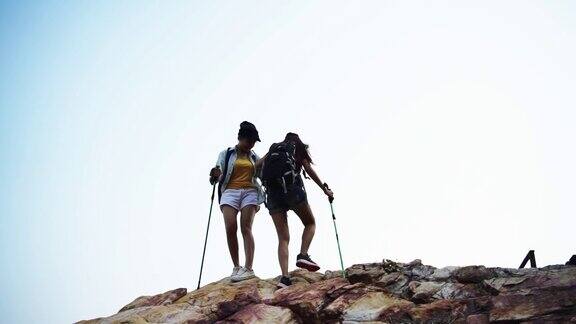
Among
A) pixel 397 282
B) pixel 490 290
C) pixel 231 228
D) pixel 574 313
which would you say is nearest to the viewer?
pixel 574 313

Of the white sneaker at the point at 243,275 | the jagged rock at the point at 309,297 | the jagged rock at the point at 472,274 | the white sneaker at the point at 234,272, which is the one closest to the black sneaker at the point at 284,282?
the jagged rock at the point at 309,297

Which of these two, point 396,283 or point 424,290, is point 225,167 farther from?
point 424,290

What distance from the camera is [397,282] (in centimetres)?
736

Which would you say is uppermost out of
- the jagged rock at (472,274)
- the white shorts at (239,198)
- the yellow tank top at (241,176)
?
the yellow tank top at (241,176)

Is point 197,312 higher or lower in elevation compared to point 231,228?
lower

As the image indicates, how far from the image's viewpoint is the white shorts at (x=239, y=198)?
8039mm

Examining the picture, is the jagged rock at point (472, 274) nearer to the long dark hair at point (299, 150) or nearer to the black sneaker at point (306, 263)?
the black sneaker at point (306, 263)

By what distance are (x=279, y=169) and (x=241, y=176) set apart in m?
1.05

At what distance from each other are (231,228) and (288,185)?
1.41m

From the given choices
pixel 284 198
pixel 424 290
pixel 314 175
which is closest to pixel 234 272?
pixel 284 198

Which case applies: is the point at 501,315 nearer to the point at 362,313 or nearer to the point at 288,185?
the point at 362,313

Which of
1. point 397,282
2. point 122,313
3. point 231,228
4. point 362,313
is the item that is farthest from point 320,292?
point 122,313

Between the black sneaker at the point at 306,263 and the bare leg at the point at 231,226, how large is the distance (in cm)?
135

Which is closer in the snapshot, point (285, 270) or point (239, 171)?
point (285, 270)
